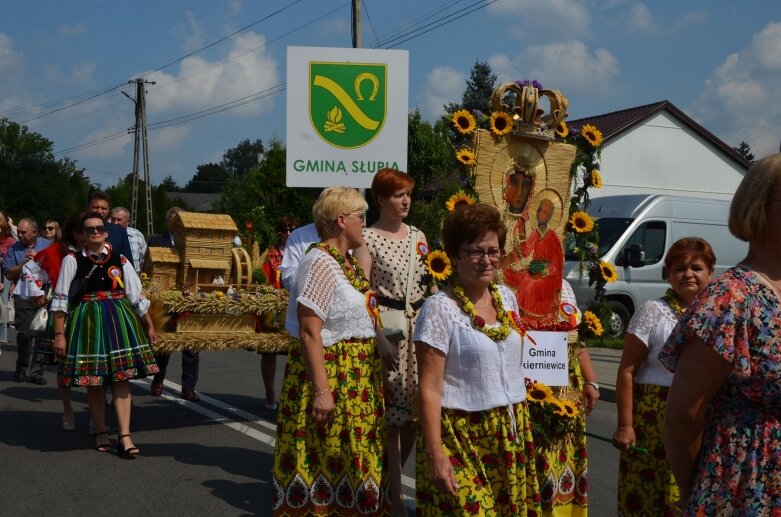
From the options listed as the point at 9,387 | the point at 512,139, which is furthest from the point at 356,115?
the point at 9,387

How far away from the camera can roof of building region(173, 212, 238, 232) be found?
8.00 metres

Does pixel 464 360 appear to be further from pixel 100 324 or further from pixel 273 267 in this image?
pixel 273 267

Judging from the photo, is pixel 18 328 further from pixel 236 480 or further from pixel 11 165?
pixel 11 165

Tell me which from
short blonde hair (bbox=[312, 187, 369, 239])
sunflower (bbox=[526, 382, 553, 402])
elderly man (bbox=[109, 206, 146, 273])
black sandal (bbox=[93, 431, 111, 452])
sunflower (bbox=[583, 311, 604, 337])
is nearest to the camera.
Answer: short blonde hair (bbox=[312, 187, 369, 239])

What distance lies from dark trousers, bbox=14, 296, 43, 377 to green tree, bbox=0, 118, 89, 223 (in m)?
57.1

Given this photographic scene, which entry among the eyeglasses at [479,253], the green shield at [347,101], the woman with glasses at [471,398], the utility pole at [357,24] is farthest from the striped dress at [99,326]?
the utility pole at [357,24]

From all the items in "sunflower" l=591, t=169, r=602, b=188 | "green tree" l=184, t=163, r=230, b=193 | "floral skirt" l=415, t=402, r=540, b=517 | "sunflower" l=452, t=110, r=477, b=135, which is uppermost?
"green tree" l=184, t=163, r=230, b=193

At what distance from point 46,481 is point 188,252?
240 centimetres

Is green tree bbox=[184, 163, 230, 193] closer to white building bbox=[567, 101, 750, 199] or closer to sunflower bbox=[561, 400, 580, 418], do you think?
white building bbox=[567, 101, 750, 199]

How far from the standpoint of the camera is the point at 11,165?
75.3m

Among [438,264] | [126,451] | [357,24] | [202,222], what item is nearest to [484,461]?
[438,264]

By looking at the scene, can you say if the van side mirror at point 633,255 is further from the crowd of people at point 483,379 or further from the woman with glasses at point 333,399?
the woman with glasses at point 333,399

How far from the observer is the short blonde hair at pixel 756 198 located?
93.5 inches

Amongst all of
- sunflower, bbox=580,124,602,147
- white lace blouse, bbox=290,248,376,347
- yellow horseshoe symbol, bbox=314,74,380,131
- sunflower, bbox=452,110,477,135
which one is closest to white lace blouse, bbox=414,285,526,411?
white lace blouse, bbox=290,248,376,347
